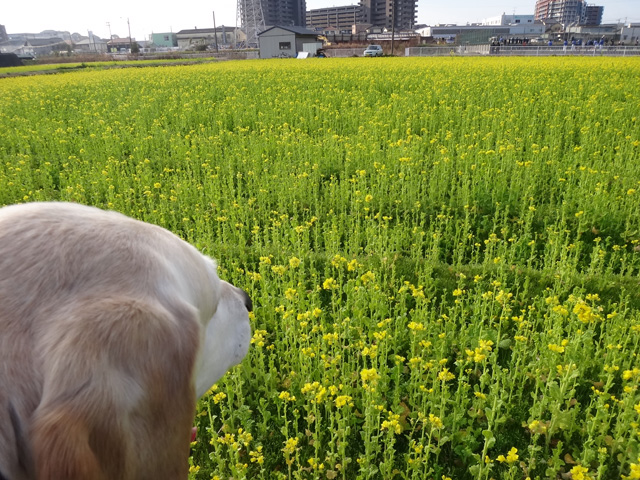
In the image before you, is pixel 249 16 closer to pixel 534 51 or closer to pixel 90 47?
pixel 90 47

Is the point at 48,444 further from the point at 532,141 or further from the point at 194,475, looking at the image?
the point at 532,141

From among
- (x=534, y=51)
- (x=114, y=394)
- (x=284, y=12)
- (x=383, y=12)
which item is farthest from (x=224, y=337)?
(x=284, y=12)

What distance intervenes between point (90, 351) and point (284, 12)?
608 feet

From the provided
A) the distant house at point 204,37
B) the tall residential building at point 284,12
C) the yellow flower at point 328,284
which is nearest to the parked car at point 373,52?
the yellow flower at point 328,284

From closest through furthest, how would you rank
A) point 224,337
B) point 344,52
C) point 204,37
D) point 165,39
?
point 224,337, point 344,52, point 204,37, point 165,39

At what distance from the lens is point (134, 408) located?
3.25 ft

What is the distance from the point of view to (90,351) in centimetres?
96

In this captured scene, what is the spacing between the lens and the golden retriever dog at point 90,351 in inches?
35.8

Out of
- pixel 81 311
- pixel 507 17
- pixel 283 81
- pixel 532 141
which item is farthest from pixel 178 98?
pixel 507 17

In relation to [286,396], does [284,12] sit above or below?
above

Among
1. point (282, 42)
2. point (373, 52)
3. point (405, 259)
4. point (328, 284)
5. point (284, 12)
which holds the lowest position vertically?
point (405, 259)

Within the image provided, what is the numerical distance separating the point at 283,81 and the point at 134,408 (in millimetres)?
20993

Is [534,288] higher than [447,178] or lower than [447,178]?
lower

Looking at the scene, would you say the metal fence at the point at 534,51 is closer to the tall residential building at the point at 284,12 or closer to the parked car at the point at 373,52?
the parked car at the point at 373,52
